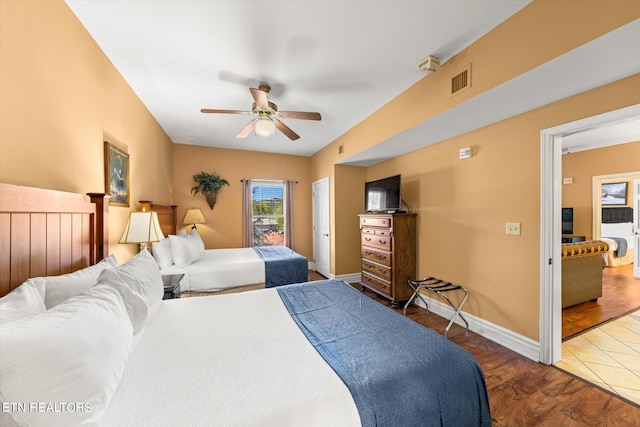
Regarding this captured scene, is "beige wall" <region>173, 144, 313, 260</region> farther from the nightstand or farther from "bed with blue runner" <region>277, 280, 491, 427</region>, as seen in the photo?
"bed with blue runner" <region>277, 280, 491, 427</region>

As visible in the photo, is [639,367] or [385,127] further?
[385,127]

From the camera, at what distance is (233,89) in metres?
2.62

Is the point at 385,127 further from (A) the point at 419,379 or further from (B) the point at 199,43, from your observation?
(A) the point at 419,379

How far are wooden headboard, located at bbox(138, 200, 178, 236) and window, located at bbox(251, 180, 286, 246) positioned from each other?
147 centimetres

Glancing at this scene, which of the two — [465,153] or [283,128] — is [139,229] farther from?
[465,153]

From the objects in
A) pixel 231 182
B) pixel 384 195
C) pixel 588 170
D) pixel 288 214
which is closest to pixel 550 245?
pixel 384 195

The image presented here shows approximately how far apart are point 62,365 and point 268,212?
474 centimetres

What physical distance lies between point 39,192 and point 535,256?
3532 millimetres

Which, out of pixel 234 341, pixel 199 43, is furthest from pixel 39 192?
pixel 199 43

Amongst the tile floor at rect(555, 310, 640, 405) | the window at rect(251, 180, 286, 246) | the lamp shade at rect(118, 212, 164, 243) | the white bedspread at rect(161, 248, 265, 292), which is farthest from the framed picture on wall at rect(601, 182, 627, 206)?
the lamp shade at rect(118, 212, 164, 243)

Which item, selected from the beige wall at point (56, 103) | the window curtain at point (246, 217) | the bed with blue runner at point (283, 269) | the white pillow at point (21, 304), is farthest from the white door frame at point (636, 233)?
the beige wall at point (56, 103)

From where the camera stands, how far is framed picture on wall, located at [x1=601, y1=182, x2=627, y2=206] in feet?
16.5

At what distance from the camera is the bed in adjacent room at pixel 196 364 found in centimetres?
69

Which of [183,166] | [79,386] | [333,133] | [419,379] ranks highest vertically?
[333,133]
